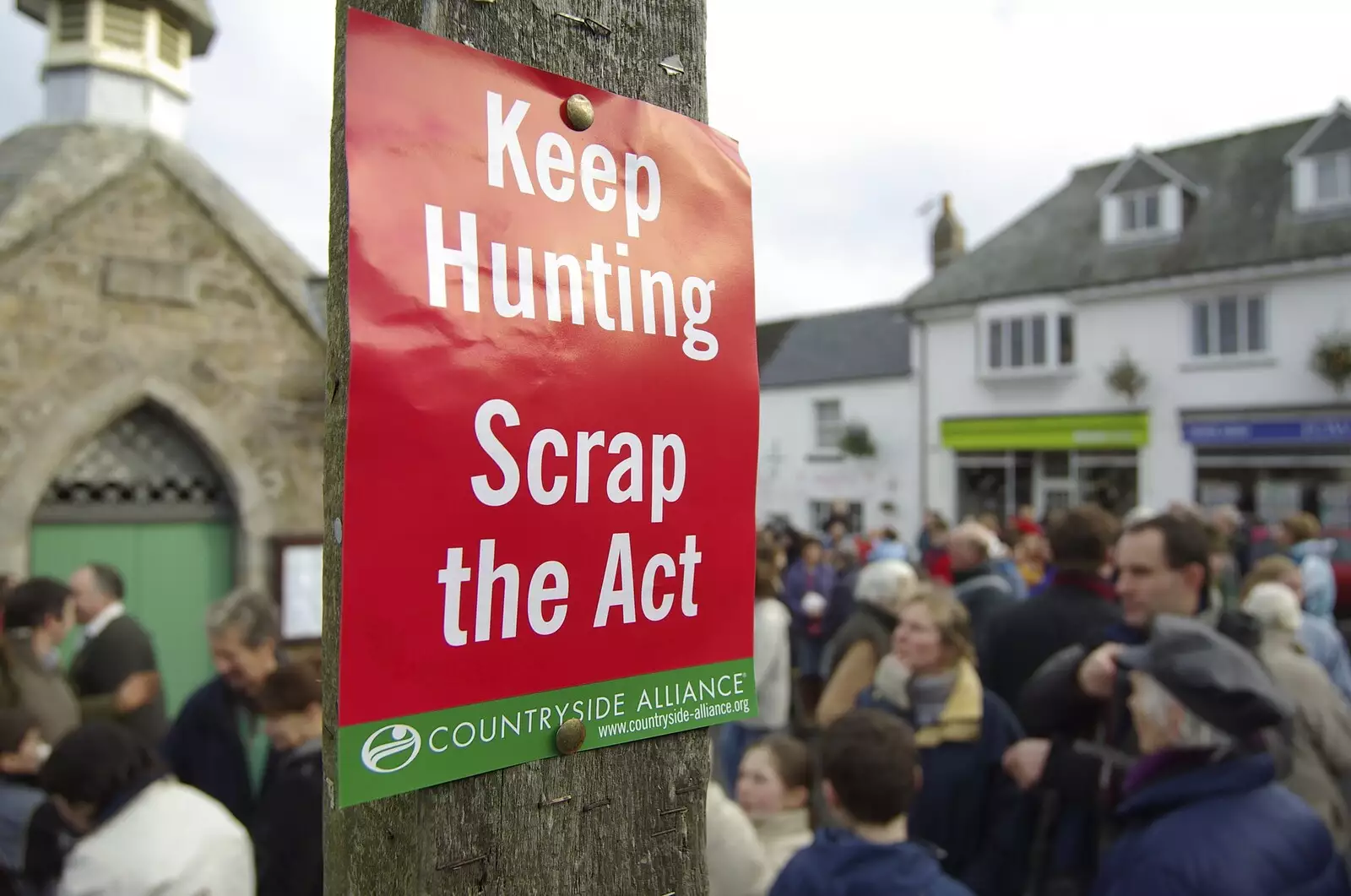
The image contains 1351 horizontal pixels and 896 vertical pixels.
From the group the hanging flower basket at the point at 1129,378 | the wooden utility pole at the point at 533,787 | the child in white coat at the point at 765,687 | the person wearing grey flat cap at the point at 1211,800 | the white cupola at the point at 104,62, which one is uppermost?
the white cupola at the point at 104,62

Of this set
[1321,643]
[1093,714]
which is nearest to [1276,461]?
[1321,643]

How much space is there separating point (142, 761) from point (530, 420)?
2.38 meters

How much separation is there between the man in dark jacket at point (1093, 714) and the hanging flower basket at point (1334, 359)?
580 inches

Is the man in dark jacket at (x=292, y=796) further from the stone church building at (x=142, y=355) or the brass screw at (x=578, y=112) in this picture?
the stone church building at (x=142, y=355)

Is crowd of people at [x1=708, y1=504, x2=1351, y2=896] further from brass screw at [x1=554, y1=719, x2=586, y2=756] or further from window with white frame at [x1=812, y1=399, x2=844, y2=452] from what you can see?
window with white frame at [x1=812, y1=399, x2=844, y2=452]

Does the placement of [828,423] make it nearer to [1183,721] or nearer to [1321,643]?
[1321,643]

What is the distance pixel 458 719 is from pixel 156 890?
2129mm

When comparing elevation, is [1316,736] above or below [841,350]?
below

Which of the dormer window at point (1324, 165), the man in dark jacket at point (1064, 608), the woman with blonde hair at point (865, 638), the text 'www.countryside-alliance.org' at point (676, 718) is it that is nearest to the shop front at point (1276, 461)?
the dormer window at point (1324, 165)

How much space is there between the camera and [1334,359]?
15.1 m

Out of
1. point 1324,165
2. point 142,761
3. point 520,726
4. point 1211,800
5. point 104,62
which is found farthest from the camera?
point 1324,165

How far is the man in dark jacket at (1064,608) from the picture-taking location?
3.82 meters

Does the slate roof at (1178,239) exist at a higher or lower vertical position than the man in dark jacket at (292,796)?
higher

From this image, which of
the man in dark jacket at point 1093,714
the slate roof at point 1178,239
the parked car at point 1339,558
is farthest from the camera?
the slate roof at point 1178,239
